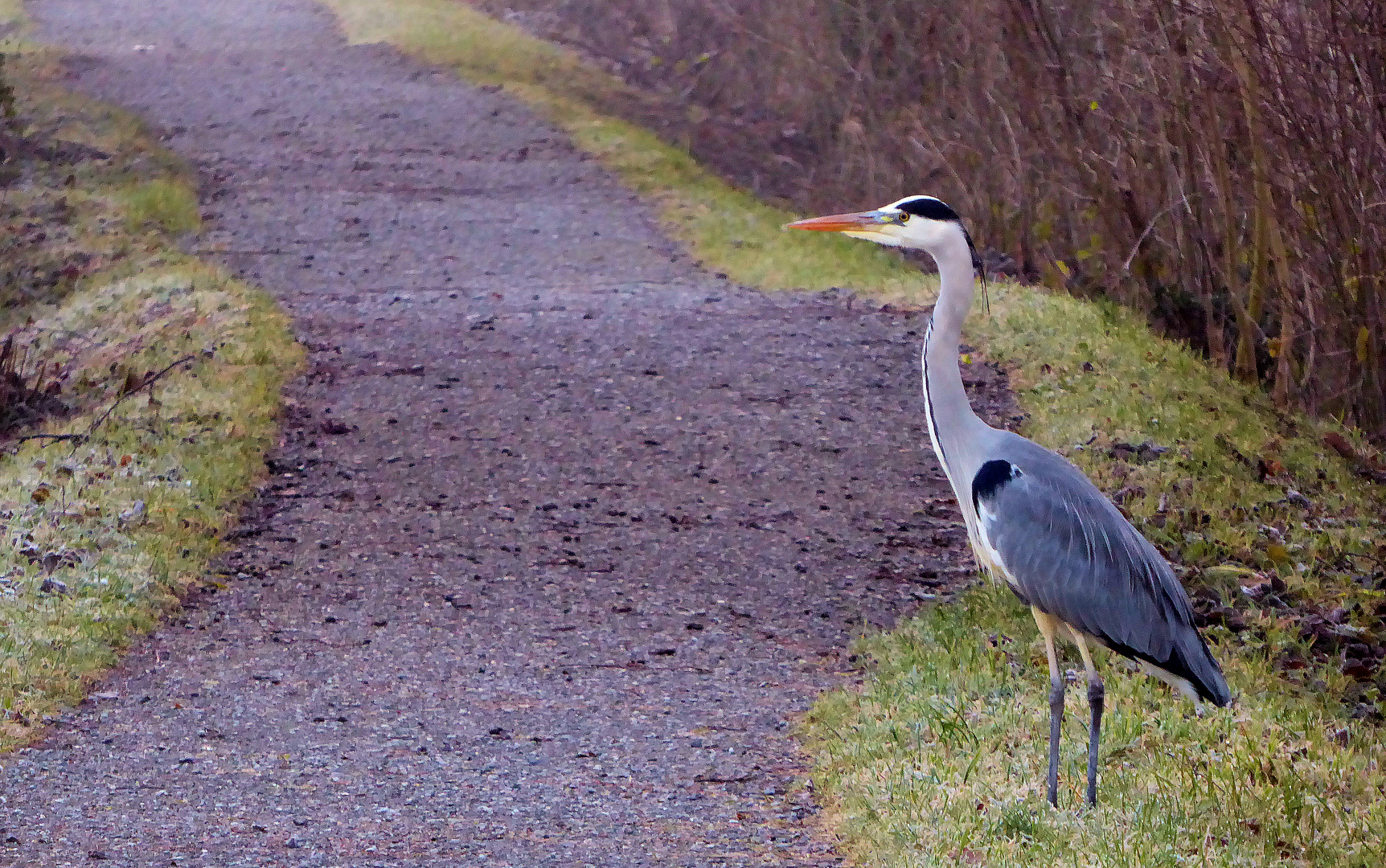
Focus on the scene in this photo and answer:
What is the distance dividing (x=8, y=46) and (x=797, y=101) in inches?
372

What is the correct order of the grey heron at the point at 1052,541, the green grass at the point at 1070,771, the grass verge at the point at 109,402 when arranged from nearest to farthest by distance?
the green grass at the point at 1070,771 < the grey heron at the point at 1052,541 < the grass verge at the point at 109,402

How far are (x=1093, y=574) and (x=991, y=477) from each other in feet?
1.50

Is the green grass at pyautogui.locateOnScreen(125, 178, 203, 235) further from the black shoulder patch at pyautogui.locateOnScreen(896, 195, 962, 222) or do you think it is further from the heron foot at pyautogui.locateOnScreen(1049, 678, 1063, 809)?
the heron foot at pyautogui.locateOnScreen(1049, 678, 1063, 809)

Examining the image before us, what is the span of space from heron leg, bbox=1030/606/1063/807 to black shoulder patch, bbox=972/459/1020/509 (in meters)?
0.42

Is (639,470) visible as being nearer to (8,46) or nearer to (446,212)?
(446,212)

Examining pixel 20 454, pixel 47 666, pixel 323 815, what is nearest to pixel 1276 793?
pixel 323 815

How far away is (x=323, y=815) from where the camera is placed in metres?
5.36

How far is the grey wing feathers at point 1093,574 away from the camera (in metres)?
5.26

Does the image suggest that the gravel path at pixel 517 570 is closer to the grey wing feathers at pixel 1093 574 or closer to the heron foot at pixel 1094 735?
the heron foot at pixel 1094 735

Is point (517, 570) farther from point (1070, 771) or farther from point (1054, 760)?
point (1054, 760)

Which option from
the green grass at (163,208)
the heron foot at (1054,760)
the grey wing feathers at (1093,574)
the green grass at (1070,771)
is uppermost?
the grey wing feathers at (1093,574)

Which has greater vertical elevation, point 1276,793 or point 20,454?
point 1276,793

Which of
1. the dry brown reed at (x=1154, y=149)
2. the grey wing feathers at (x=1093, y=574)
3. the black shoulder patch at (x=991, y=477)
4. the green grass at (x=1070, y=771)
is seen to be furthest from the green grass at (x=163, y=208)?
the grey wing feathers at (x=1093, y=574)

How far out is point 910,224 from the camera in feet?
18.5
